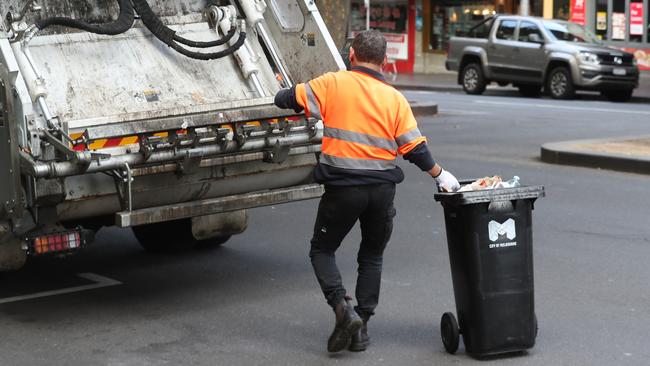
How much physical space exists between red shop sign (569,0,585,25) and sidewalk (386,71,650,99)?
218 centimetres

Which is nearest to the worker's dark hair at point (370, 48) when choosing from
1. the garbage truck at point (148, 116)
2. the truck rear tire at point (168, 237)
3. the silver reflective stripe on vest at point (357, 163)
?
the silver reflective stripe on vest at point (357, 163)

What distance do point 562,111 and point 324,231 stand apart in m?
15.2

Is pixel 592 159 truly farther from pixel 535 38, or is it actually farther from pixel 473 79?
pixel 473 79

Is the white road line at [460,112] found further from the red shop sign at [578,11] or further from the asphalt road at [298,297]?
the red shop sign at [578,11]

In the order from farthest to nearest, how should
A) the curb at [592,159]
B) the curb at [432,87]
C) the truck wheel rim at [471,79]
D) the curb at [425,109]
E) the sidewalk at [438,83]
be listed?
1. the curb at [432,87]
2. the sidewalk at [438,83]
3. the truck wheel rim at [471,79]
4. the curb at [425,109]
5. the curb at [592,159]

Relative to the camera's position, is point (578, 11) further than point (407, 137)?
Yes

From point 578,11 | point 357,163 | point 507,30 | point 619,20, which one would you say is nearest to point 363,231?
point 357,163

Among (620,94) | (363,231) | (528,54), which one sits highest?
(363,231)

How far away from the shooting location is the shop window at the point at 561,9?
1229 inches

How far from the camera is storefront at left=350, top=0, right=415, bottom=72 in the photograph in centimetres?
3606

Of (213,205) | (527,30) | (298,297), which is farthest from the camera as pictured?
(527,30)

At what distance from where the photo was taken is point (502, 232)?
6.09 meters

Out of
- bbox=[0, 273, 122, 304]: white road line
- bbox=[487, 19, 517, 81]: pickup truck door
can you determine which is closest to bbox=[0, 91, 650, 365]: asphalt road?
bbox=[0, 273, 122, 304]: white road line

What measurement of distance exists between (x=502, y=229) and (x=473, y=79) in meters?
20.9
